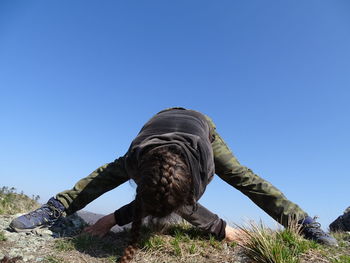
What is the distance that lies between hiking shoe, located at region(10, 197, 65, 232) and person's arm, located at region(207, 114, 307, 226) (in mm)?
2251

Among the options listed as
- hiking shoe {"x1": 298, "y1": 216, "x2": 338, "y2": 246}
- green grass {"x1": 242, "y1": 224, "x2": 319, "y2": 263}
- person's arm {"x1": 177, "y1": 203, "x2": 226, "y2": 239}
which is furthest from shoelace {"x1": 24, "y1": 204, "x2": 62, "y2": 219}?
hiking shoe {"x1": 298, "y1": 216, "x2": 338, "y2": 246}

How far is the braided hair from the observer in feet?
9.63

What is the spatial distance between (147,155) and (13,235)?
2222mm

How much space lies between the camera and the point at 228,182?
14.6 ft

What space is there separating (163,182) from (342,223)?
687cm

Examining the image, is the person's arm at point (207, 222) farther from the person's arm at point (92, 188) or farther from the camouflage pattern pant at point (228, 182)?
the person's arm at point (92, 188)

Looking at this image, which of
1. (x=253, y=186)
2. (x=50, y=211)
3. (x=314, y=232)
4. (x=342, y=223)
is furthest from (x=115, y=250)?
(x=342, y=223)

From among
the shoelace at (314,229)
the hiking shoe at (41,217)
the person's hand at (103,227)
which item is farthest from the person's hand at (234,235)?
the hiking shoe at (41,217)

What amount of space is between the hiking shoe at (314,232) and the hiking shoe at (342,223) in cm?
412

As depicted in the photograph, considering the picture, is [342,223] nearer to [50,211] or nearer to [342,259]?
[342,259]

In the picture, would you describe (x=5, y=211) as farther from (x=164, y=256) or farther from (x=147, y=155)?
(x=147, y=155)

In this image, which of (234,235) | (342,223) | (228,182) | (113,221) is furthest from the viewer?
(342,223)

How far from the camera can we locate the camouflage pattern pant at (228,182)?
4320 mm

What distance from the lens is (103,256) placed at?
367cm
